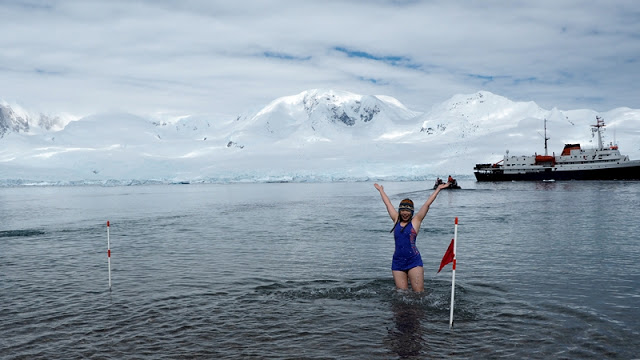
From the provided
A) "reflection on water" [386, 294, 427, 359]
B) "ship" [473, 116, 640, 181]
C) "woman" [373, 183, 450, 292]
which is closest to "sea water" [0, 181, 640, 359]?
"reflection on water" [386, 294, 427, 359]

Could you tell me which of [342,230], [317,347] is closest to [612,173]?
[342,230]

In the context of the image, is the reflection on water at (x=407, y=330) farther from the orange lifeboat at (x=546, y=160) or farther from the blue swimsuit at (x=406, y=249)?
the orange lifeboat at (x=546, y=160)

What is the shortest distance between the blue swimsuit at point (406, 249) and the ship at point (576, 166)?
401 ft

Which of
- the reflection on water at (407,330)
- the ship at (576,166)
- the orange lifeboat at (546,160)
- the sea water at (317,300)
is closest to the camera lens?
the reflection on water at (407,330)

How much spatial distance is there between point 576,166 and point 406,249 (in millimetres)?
126438

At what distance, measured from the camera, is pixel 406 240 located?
11.6 metres

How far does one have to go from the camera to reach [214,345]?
30.9 ft

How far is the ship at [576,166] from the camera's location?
118 metres

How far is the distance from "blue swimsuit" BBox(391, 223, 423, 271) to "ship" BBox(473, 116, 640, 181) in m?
122

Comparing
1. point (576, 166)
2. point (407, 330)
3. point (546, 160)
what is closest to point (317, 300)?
point (407, 330)

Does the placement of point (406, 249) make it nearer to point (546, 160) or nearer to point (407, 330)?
point (407, 330)

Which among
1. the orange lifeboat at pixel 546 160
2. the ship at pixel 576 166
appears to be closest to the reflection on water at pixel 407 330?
the ship at pixel 576 166

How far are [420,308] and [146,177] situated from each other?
201 m

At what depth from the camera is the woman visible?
11.5m
